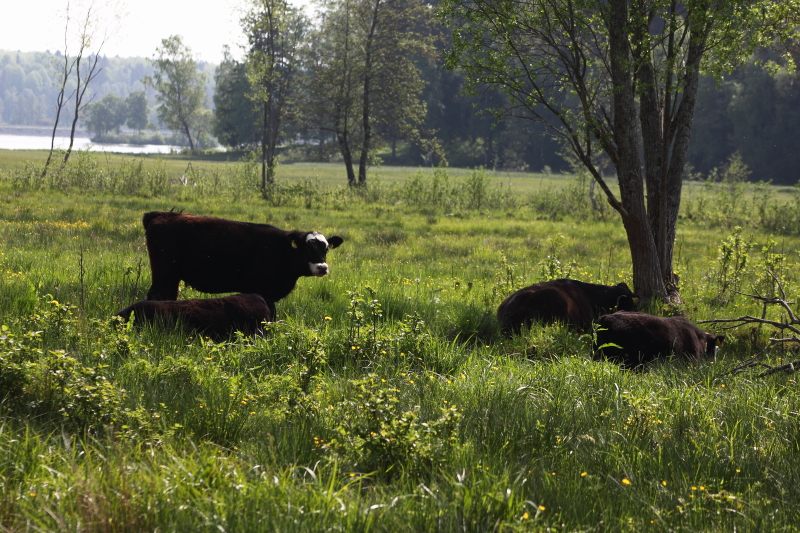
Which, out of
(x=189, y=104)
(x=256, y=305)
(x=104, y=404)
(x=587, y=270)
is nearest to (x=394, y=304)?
(x=256, y=305)

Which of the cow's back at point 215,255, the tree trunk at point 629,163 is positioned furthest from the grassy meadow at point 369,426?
the tree trunk at point 629,163

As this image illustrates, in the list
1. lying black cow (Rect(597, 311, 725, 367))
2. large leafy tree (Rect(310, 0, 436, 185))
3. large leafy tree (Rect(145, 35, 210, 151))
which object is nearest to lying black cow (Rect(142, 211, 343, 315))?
lying black cow (Rect(597, 311, 725, 367))

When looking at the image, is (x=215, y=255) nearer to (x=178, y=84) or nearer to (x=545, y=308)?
(x=545, y=308)

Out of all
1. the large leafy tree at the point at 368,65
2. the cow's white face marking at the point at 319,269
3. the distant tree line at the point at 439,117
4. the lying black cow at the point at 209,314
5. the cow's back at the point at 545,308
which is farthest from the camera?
the distant tree line at the point at 439,117

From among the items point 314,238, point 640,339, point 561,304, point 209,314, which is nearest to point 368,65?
point 314,238

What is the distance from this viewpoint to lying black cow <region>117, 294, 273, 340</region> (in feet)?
20.7

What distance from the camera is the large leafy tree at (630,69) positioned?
8617 mm

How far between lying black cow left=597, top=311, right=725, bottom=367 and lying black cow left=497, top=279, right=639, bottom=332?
743 millimetres

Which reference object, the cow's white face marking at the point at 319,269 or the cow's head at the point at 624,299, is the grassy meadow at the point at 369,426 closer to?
the cow's white face marking at the point at 319,269

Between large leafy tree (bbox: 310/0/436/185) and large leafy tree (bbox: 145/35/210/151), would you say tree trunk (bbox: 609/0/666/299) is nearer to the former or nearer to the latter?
large leafy tree (bbox: 310/0/436/185)

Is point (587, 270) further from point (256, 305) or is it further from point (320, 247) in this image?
point (256, 305)

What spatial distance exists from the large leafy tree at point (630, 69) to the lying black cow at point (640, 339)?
222cm

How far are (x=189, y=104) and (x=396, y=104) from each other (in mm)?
97253

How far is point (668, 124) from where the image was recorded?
932 cm
